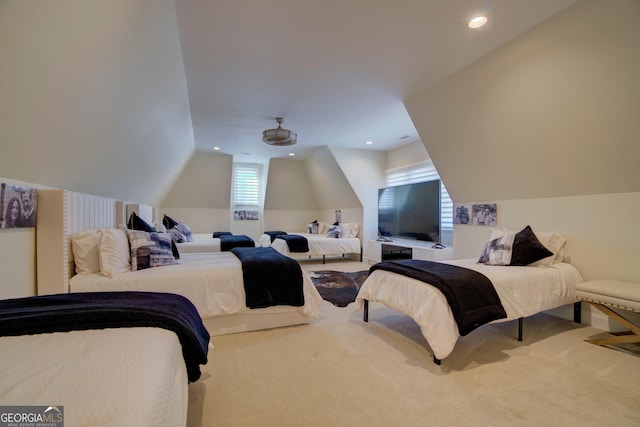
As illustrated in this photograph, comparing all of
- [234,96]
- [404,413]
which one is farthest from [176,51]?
[404,413]

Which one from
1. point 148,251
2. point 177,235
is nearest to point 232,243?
point 177,235

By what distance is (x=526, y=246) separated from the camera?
114 inches

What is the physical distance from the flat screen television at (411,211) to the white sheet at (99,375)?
14.3ft

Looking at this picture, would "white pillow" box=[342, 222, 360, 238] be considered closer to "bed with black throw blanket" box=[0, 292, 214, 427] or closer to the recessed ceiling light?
the recessed ceiling light

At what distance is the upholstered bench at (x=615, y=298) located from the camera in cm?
216

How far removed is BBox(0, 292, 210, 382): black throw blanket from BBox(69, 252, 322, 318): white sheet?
70 centimetres

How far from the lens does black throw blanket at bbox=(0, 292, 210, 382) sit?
118 centimetres

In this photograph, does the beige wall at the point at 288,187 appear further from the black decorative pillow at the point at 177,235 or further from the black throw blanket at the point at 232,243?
the black decorative pillow at the point at 177,235

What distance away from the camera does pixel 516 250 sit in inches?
116

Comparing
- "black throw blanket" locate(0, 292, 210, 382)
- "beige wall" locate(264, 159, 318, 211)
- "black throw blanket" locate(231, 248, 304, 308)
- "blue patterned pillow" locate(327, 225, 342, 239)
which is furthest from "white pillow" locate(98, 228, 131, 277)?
"beige wall" locate(264, 159, 318, 211)

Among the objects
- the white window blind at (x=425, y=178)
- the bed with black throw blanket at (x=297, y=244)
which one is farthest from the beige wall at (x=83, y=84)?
the white window blind at (x=425, y=178)

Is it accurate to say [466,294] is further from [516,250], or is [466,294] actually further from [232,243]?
[232,243]

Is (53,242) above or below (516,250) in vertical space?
above

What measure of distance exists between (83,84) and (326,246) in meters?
4.94
